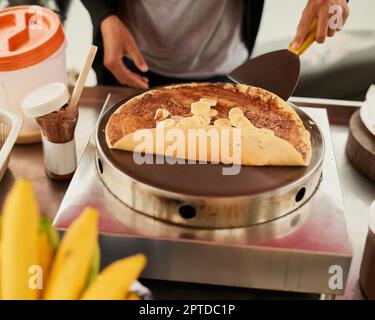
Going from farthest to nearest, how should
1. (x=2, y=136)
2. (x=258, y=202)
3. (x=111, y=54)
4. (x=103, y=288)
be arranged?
(x=111, y=54), (x=2, y=136), (x=258, y=202), (x=103, y=288)

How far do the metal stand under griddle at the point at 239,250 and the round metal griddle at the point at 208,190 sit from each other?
0.02m

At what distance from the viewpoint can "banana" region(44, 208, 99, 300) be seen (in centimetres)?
61

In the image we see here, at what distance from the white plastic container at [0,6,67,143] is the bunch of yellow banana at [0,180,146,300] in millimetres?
757

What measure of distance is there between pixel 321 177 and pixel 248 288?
29 cm

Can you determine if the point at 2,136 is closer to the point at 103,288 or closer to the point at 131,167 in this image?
the point at 131,167

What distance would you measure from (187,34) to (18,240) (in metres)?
1.40

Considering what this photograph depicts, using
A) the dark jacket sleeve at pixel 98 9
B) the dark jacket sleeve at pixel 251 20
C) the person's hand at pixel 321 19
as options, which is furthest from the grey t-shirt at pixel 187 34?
the person's hand at pixel 321 19

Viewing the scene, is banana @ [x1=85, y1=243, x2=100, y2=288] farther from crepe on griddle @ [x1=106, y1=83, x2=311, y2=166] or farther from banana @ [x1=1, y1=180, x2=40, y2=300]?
crepe on griddle @ [x1=106, y1=83, x2=311, y2=166]

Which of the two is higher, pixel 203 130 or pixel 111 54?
pixel 203 130

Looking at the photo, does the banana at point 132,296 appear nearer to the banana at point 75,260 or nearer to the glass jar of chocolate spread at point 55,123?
the banana at point 75,260

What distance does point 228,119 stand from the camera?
3.93 ft

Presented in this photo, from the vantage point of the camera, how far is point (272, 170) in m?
1.07
